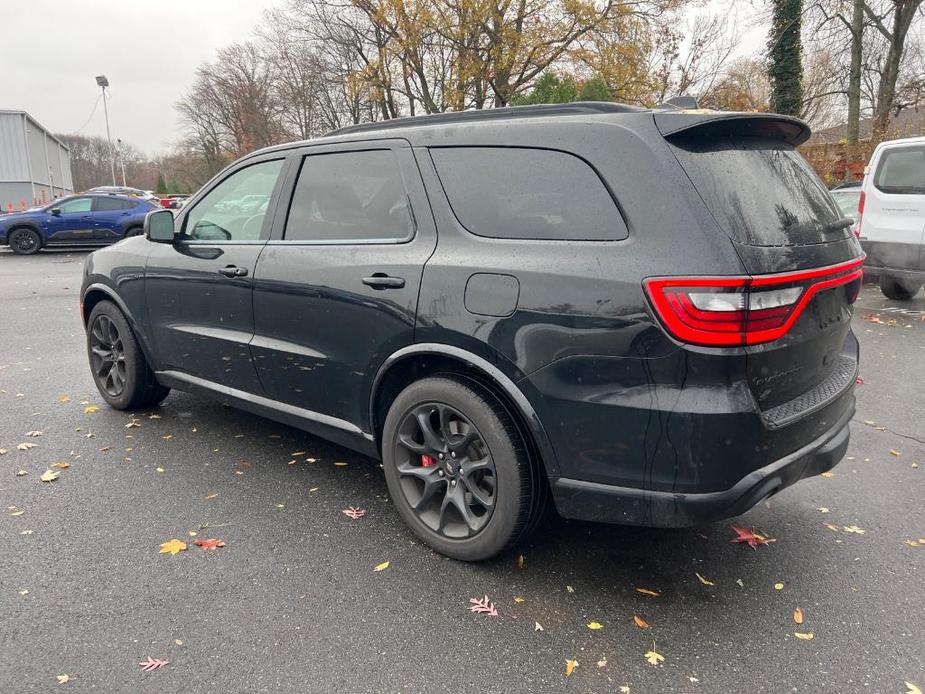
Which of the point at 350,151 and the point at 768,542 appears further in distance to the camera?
the point at 350,151

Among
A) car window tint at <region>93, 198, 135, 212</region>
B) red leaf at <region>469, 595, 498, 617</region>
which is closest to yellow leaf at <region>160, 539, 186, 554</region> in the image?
red leaf at <region>469, 595, 498, 617</region>

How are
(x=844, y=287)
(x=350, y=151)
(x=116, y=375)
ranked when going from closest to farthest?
1. (x=844, y=287)
2. (x=350, y=151)
3. (x=116, y=375)

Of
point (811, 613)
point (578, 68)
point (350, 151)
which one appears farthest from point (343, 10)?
point (811, 613)

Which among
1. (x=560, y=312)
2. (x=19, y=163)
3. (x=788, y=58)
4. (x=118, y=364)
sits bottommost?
(x=118, y=364)

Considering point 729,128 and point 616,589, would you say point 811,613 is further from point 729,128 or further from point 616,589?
point 729,128

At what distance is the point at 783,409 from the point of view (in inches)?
97.9

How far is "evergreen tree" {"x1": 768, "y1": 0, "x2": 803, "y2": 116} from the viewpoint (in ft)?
72.7

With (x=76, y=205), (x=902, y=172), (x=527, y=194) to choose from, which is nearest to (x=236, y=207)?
(x=527, y=194)

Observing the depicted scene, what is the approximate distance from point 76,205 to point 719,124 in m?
19.9

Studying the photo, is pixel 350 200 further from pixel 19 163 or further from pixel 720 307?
pixel 19 163

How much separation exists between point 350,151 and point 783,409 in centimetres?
229

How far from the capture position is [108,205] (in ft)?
61.8

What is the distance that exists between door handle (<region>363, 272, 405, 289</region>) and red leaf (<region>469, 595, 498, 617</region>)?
1.33m

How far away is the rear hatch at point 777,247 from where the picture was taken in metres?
2.32
